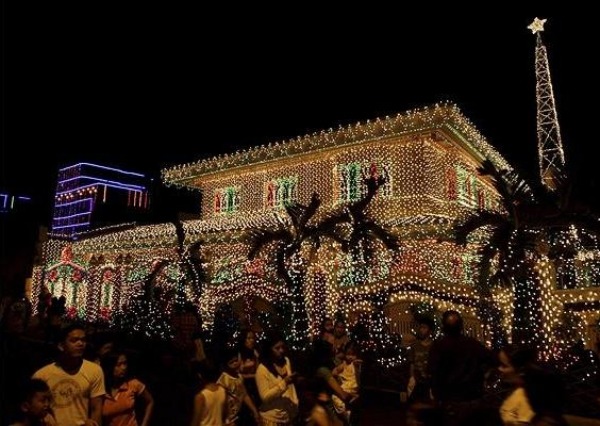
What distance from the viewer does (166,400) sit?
8.78 meters

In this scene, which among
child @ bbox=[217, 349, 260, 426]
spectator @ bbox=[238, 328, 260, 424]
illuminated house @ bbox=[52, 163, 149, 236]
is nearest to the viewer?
child @ bbox=[217, 349, 260, 426]

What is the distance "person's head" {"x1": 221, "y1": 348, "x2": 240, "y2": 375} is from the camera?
5.09 meters

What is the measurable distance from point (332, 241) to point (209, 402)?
9981 millimetres

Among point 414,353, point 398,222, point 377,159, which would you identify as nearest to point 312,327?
point 398,222

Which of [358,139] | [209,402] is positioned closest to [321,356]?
[209,402]

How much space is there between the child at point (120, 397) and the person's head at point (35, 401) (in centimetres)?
105

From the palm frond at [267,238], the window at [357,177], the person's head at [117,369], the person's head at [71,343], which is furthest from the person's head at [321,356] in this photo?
the window at [357,177]

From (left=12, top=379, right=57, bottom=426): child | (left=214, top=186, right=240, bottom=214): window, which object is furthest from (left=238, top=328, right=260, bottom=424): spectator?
(left=214, top=186, right=240, bottom=214): window

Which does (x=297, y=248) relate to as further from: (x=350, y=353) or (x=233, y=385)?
(x=233, y=385)

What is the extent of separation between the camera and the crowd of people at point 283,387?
3.24 meters

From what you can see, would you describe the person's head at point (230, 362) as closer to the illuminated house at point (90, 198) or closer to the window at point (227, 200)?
the window at point (227, 200)

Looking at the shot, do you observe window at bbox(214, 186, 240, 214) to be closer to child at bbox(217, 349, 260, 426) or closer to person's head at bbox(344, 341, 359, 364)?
person's head at bbox(344, 341, 359, 364)

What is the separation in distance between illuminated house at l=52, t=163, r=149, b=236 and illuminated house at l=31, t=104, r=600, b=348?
454 inches

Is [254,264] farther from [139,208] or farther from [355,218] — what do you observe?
[139,208]
